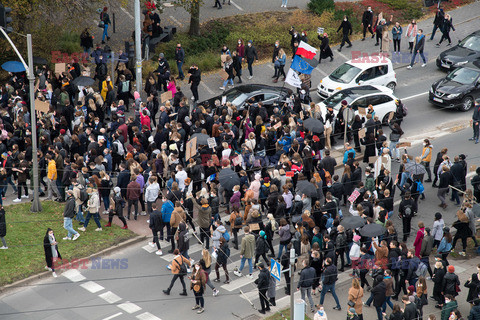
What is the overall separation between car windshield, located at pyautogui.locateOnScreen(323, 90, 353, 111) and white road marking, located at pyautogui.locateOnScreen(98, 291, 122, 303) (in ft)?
38.3

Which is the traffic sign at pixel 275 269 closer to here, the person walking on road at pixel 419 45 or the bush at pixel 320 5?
the person walking on road at pixel 419 45

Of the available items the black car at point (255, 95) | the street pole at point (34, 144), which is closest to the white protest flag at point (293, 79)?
the black car at point (255, 95)

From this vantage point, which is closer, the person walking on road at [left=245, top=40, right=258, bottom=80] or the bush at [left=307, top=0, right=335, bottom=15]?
the person walking on road at [left=245, top=40, right=258, bottom=80]

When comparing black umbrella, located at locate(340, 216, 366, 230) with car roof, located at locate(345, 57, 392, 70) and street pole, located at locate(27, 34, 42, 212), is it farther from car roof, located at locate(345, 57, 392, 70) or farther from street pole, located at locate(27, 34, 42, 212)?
car roof, located at locate(345, 57, 392, 70)

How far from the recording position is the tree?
35531mm

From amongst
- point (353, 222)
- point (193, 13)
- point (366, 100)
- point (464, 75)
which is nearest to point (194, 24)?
point (193, 13)

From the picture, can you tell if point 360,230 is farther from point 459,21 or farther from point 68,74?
point 459,21

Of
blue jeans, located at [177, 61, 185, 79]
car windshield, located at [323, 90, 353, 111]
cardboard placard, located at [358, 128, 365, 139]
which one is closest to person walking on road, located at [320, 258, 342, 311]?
cardboard placard, located at [358, 128, 365, 139]

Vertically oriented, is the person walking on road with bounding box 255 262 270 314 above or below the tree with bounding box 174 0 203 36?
below

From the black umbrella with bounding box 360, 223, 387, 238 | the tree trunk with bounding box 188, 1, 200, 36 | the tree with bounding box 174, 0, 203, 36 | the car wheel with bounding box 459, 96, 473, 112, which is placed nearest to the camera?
the black umbrella with bounding box 360, 223, 387, 238

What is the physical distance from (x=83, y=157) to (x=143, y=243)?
168 inches

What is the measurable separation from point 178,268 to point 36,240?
528cm

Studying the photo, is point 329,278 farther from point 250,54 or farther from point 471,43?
point 471,43

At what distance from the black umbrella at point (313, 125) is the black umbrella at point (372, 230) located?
599 cm
